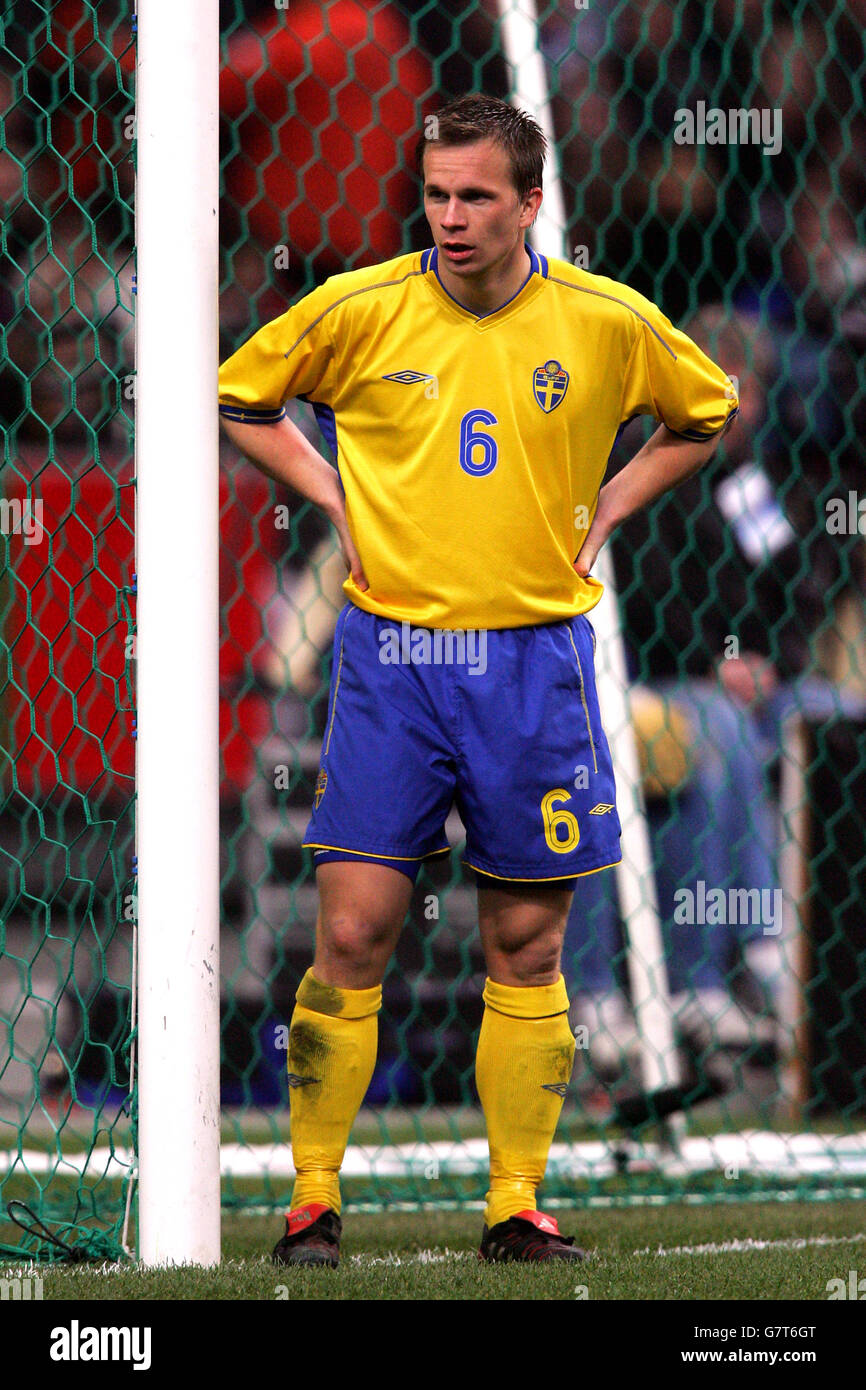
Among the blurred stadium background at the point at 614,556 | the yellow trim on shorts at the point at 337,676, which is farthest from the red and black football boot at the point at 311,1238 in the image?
the blurred stadium background at the point at 614,556

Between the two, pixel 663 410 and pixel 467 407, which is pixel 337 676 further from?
pixel 663 410

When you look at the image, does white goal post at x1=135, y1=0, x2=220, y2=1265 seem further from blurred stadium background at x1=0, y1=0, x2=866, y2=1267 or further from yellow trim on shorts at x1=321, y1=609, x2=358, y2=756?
blurred stadium background at x1=0, y1=0, x2=866, y2=1267

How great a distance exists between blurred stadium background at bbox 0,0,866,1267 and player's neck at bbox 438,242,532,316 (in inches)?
64.1

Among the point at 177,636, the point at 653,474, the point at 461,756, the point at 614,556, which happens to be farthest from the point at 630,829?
the point at 177,636

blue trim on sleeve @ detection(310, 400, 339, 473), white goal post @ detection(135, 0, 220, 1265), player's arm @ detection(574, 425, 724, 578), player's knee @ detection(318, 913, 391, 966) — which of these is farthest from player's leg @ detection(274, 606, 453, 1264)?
player's arm @ detection(574, 425, 724, 578)

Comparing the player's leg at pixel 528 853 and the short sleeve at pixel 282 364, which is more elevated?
the short sleeve at pixel 282 364

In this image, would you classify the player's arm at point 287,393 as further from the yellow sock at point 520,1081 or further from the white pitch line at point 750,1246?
the white pitch line at point 750,1246

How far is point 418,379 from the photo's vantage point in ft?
7.21

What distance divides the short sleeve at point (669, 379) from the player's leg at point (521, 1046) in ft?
2.17

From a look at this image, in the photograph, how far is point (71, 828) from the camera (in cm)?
417

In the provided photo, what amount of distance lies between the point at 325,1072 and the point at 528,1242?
1.15 feet

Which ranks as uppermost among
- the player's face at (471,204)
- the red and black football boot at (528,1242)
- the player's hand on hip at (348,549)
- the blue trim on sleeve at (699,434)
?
the player's face at (471,204)

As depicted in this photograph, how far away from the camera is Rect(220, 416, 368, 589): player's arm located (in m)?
2.27

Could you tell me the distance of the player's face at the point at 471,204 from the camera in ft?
6.92
